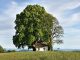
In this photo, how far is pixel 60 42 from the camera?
91.9 metres

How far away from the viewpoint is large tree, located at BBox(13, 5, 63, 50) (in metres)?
84.9

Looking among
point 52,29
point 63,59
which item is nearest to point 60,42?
point 52,29

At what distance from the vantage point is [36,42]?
294 feet

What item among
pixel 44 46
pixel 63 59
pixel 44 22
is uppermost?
pixel 44 22

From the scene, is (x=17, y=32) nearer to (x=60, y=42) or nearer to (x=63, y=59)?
(x=60, y=42)

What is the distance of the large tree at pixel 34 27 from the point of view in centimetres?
→ 8494

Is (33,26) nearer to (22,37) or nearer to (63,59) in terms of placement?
(22,37)

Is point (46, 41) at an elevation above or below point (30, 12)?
below

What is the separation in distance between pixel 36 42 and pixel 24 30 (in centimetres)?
587

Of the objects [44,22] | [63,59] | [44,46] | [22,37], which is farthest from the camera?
[44,46]

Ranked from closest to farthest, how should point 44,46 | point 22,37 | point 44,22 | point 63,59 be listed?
point 63,59 → point 22,37 → point 44,22 → point 44,46

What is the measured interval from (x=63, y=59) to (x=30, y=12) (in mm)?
57992

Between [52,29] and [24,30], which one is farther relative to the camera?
[52,29]

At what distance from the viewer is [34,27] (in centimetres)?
8669
